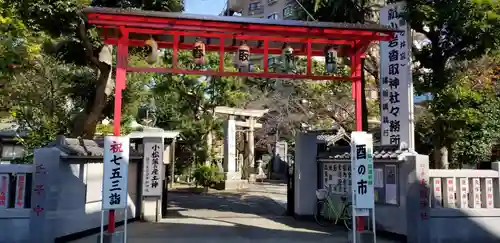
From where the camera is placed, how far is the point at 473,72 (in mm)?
14523

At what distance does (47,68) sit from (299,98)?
9715 millimetres

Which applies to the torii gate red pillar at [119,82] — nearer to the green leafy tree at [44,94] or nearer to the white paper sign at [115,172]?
the white paper sign at [115,172]

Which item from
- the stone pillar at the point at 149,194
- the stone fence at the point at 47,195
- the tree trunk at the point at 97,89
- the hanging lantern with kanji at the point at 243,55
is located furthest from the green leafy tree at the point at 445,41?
the stone fence at the point at 47,195

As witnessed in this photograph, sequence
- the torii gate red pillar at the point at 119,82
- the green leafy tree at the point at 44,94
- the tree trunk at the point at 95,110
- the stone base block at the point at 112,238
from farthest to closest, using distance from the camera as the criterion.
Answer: the green leafy tree at the point at 44,94 → the tree trunk at the point at 95,110 → the torii gate red pillar at the point at 119,82 → the stone base block at the point at 112,238

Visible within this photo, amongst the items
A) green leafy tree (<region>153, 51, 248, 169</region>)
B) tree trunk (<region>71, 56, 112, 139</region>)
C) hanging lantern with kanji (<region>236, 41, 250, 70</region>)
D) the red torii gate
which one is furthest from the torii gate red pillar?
green leafy tree (<region>153, 51, 248, 169</region>)

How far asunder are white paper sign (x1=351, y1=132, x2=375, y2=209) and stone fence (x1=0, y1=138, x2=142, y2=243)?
19.4 feet

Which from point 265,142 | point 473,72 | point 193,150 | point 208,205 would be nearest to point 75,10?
point 208,205

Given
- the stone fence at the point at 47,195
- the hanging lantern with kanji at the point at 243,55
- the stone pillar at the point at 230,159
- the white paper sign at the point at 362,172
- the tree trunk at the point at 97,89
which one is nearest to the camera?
the stone fence at the point at 47,195

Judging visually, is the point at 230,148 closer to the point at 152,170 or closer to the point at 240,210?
the point at 240,210

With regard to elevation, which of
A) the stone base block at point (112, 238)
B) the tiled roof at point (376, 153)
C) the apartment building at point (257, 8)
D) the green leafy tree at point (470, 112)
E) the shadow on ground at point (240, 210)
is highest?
the apartment building at point (257, 8)

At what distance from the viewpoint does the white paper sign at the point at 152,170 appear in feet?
40.0

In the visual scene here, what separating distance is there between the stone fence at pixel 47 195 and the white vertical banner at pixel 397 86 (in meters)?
7.38

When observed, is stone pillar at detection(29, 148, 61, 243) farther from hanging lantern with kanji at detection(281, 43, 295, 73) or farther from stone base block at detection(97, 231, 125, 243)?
hanging lantern with kanji at detection(281, 43, 295, 73)

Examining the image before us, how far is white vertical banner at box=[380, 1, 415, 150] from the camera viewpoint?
10.5 m
